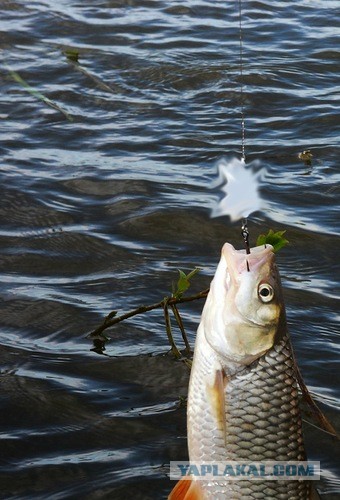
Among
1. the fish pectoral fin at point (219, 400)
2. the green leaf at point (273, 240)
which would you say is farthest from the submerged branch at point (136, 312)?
the fish pectoral fin at point (219, 400)

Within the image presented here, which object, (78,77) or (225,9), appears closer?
(78,77)

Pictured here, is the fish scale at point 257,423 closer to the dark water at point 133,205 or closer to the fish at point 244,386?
the fish at point 244,386

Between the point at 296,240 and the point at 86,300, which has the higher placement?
the point at 296,240

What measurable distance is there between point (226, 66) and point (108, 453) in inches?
235

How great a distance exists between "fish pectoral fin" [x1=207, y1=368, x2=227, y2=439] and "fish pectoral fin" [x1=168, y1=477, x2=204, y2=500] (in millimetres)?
229

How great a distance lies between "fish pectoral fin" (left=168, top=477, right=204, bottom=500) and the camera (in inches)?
146

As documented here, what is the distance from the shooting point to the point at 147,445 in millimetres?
4930

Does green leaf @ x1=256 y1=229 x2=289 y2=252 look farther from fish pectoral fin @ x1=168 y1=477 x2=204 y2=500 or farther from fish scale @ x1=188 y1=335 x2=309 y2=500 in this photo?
fish pectoral fin @ x1=168 y1=477 x2=204 y2=500

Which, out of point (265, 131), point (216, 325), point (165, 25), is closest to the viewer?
point (216, 325)

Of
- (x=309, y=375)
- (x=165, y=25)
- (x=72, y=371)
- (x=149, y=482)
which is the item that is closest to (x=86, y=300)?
(x=72, y=371)

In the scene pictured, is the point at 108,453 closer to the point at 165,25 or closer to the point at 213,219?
the point at 213,219

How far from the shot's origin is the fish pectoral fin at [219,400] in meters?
3.58

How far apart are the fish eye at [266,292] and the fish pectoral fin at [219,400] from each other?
0.28m

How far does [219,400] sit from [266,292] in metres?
0.37
